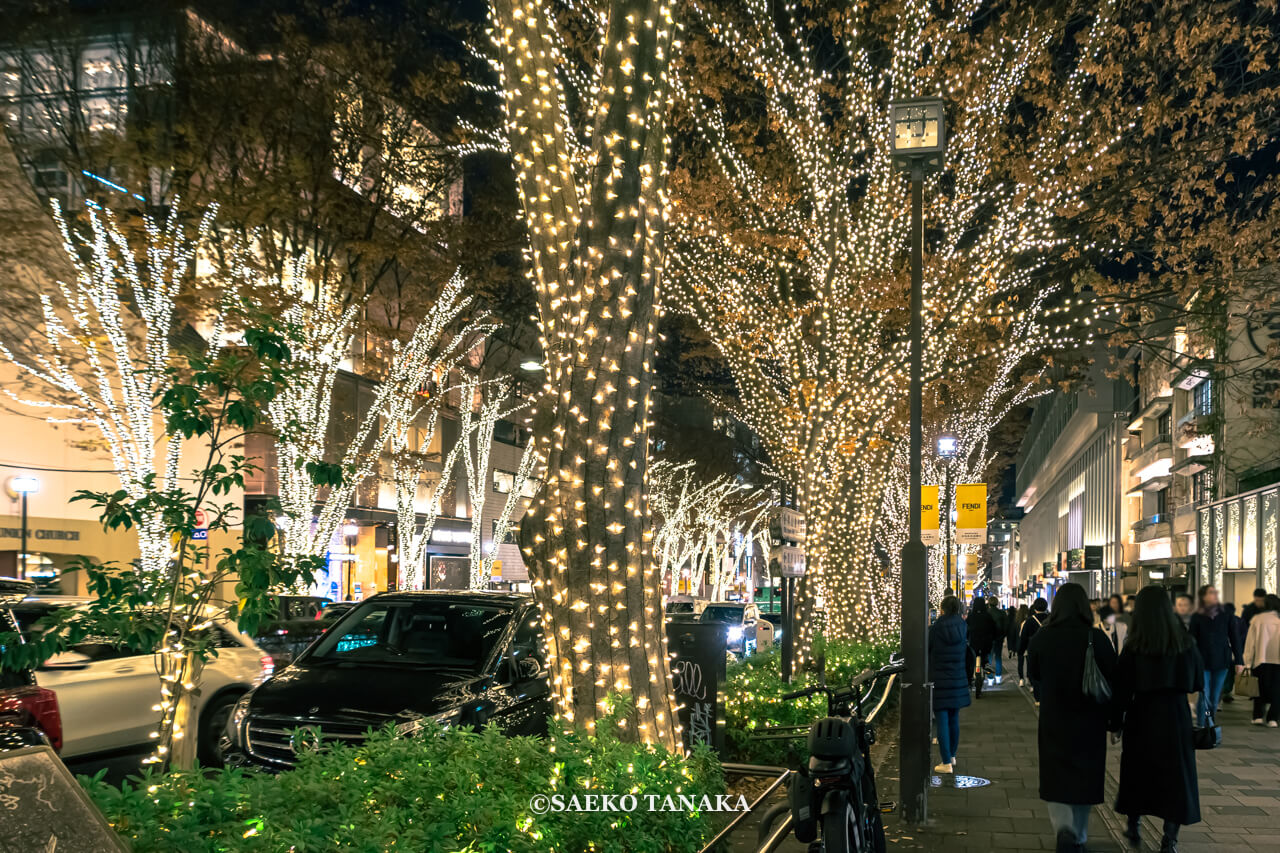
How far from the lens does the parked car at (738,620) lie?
28.1 meters

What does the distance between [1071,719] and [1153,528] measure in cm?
6096

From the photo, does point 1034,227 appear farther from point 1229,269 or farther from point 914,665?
point 914,665

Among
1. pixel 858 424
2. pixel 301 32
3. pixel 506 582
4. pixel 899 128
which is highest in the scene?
pixel 301 32

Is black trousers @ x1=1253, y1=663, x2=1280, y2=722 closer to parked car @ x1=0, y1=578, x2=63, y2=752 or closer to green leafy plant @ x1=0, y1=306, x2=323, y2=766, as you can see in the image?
green leafy plant @ x1=0, y1=306, x2=323, y2=766

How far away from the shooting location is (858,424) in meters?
20.3

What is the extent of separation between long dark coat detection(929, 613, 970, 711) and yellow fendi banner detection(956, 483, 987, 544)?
11978mm

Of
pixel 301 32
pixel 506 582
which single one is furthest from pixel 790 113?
pixel 506 582

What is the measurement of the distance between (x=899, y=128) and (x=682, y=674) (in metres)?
5.09

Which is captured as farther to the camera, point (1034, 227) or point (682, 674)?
point (1034, 227)

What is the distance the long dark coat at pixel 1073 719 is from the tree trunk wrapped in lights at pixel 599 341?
233cm

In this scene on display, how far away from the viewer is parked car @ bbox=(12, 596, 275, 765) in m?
9.98

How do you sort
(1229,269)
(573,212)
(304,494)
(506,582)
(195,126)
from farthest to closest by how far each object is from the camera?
(506,582), (304,494), (195,126), (1229,269), (573,212)

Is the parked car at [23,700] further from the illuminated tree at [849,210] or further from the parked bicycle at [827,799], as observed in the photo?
the illuminated tree at [849,210]

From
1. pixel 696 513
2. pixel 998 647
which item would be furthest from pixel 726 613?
pixel 696 513
